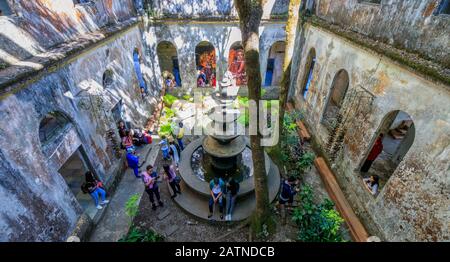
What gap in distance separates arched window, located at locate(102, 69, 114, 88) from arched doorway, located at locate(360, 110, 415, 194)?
9.48 m

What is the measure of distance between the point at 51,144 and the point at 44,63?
76.2 inches

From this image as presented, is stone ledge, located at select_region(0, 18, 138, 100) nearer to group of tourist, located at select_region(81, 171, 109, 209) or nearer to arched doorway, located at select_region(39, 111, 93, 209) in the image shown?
arched doorway, located at select_region(39, 111, 93, 209)

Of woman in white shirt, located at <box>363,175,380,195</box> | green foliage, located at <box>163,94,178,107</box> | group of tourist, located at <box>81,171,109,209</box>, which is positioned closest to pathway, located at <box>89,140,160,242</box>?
group of tourist, located at <box>81,171,109,209</box>

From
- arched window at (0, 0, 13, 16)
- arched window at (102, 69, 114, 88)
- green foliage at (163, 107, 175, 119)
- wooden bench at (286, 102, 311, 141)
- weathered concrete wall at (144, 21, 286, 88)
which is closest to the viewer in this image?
arched window at (0, 0, 13, 16)

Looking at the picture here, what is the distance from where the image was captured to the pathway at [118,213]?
6.58 m

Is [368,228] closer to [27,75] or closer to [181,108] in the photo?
[27,75]

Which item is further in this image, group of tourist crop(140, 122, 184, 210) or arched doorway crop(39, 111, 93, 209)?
group of tourist crop(140, 122, 184, 210)

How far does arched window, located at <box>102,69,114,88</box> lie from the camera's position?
8.56 m

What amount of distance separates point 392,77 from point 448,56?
1.20 metres

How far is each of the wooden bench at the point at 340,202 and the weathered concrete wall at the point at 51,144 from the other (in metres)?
7.86

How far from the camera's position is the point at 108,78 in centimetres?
888

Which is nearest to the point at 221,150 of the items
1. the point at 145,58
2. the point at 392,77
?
the point at 392,77

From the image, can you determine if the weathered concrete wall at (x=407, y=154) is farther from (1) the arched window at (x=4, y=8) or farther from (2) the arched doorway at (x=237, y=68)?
(1) the arched window at (x=4, y=8)

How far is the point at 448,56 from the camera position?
4.57 m
